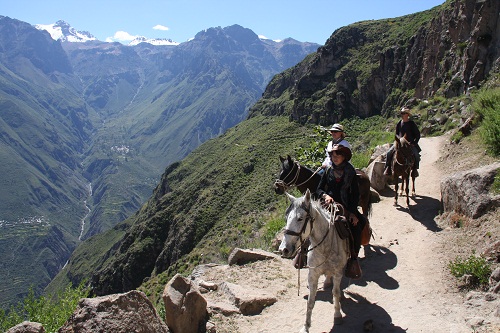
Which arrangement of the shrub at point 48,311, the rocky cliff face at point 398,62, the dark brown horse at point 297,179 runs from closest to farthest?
1. the shrub at point 48,311
2. the dark brown horse at point 297,179
3. the rocky cliff face at point 398,62

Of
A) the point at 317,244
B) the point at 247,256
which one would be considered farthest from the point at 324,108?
the point at 317,244

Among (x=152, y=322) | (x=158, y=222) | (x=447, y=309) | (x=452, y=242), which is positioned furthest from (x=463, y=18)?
(x=158, y=222)

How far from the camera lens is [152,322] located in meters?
7.48

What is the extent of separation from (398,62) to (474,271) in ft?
281

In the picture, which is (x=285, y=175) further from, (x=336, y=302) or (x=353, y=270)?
(x=336, y=302)

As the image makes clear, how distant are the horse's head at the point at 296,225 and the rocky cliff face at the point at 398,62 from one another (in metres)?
34.6

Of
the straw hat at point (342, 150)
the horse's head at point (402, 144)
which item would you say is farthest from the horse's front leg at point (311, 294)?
the horse's head at point (402, 144)

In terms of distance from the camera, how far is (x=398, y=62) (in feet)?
280

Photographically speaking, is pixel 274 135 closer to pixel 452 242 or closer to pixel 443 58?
pixel 443 58

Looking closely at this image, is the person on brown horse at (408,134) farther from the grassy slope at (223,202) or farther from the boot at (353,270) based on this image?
the grassy slope at (223,202)

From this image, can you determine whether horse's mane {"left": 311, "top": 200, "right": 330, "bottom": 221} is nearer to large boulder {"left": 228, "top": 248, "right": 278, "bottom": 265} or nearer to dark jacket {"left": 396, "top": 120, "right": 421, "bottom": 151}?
large boulder {"left": 228, "top": 248, "right": 278, "bottom": 265}

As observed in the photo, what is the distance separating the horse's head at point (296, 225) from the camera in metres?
7.08

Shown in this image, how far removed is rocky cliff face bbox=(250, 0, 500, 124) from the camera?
38.6 metres

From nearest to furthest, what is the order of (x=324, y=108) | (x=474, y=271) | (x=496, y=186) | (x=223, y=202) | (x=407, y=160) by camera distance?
1. (x=474, y=271)
2. (x=496, y=186)
3. (x=407, y=160)
4. (x=223, y=202)
5. (x=324, y=108)
